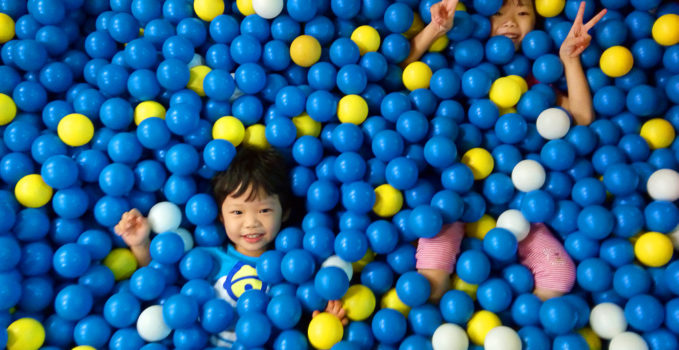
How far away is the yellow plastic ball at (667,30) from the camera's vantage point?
1931 mm

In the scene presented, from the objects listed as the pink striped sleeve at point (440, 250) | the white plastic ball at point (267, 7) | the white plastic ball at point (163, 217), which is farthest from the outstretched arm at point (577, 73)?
the white plastic ball at point (163, 217)

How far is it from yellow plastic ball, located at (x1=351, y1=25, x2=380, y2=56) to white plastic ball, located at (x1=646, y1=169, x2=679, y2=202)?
860 millimetres

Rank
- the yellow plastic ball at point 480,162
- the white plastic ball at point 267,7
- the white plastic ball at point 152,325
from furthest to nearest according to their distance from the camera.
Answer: the white plastic ball at point 267,7 → the yellow plastic ball at point 480,162 → the white plastic ball at point 152,325

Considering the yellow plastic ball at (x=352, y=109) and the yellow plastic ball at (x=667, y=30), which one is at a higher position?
the yellow plastic ball at (x=667, y=30)

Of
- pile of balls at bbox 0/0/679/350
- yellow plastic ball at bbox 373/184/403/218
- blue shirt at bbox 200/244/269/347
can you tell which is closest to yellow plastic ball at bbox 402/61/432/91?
pile of balls at bbox 0/0/679/350

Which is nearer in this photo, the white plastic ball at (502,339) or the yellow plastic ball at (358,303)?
the white plastic ball at (502,339)

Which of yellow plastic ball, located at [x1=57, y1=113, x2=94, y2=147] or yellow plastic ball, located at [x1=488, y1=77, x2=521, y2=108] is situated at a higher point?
yellow plastic ball, located at [x1=57, y1=113, x2=94, y2=147]

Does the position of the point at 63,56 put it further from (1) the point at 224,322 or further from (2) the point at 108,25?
(1) the point at 224,322

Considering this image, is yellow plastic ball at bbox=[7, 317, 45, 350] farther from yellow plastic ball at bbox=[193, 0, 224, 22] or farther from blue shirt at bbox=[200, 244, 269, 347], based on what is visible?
yellow plastic ball at bbox=[193, 0, 224, 22]

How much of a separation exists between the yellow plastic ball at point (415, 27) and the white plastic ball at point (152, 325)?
1114 millimetres

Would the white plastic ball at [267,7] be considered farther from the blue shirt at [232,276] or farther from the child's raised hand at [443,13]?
the blue shirt at [232,276]

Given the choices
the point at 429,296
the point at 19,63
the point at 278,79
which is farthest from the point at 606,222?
the point at 19,63

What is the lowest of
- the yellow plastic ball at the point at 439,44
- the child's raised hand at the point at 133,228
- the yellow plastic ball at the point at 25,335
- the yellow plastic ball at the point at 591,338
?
the yellow plastic ball at the point at 591,338

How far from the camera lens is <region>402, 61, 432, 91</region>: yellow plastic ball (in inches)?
78.7
